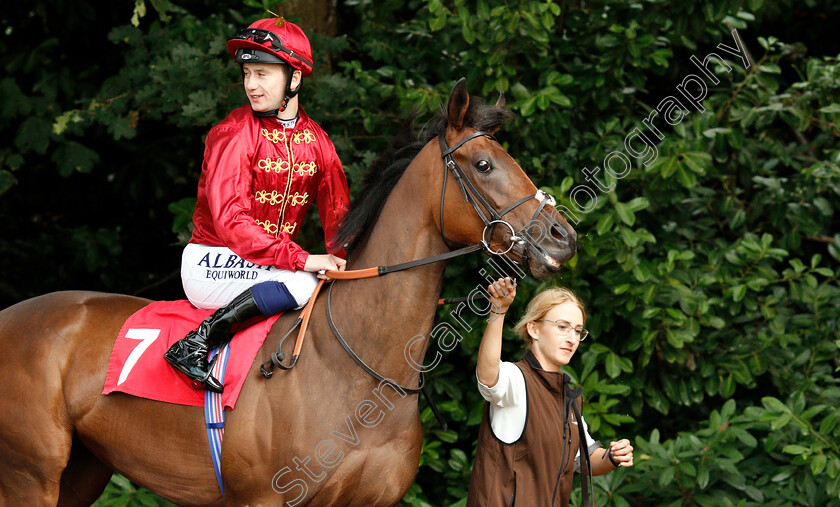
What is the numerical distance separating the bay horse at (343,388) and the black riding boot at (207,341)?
14 centimetres

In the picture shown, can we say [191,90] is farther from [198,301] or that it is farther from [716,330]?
[716,330]

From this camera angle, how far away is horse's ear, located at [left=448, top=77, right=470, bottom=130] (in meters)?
2.79

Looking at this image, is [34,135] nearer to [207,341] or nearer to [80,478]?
[80,478]

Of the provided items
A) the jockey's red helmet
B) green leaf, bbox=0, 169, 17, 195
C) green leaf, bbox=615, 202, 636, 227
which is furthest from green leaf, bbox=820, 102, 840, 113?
green leaf, bbox=0, 169, 17, 195

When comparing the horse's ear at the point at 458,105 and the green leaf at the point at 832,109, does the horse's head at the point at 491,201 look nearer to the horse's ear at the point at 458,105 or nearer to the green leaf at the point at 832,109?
the horse's ear at the point at 458,105

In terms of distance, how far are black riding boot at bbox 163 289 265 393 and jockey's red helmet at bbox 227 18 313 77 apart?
3.00ft

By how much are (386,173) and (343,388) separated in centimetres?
83

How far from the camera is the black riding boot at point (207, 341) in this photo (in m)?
2.93

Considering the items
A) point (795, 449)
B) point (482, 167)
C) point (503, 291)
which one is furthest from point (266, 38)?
point (795, 449)

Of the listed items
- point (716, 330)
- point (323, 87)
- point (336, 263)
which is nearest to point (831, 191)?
point (716, 330)

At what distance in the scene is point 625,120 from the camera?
16.7 ft

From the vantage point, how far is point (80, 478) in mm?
3582

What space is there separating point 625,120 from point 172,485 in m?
3.50

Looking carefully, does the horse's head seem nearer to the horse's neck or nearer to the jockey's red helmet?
the horse's neck
